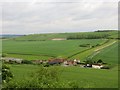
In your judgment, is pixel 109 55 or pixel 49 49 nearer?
pixel 109 55

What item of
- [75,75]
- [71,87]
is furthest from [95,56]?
[71,87]

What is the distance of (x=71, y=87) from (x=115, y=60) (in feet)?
149

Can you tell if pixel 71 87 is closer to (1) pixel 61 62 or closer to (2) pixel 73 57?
(1) pixel 61 62

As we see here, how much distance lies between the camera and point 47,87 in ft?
95.0

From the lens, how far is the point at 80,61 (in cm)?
7488

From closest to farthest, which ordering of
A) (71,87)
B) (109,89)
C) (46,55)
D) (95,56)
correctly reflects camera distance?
(71,87)
(109,89)
(95,56)
(46,55)

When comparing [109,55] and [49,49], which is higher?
[49,49]

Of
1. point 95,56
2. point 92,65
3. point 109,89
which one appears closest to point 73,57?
point 95,56

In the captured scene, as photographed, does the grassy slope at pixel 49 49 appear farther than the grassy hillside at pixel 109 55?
Yes

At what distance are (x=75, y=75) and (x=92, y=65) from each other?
19.2m

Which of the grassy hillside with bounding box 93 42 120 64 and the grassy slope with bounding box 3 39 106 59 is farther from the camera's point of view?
the grassy slope with bounding box 3 39 106 59

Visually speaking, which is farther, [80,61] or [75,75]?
[80,61]

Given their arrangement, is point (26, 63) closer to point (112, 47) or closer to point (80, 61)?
point (80, 61)

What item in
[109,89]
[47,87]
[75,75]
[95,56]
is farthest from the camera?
[95,56]
